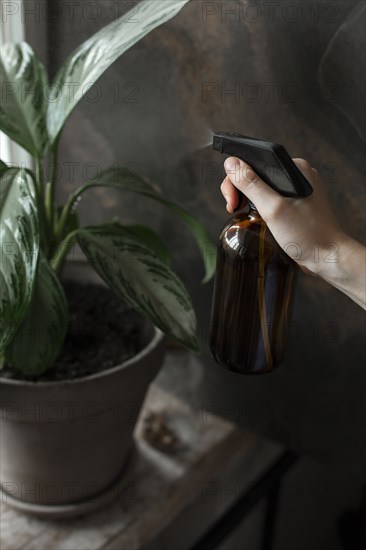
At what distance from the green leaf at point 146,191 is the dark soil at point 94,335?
137 millimetres

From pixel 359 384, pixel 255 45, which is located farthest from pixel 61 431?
pixel 255 45

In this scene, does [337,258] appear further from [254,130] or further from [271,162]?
[254,130]

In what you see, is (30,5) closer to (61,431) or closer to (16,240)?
(16,240)

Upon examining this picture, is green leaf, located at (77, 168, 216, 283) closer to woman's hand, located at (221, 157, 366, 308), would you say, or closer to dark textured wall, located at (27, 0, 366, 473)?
dark textured wall, located at (27, 0, 366, 473)

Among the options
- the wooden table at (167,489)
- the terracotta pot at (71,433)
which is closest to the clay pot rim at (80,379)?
the terracotta pot at (71,433)

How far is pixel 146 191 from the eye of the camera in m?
0.85

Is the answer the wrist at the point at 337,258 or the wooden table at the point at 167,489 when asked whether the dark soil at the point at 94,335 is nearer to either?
the wooden table at the point at 167,489

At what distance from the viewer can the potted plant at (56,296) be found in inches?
27.4

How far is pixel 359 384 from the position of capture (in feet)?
3.13

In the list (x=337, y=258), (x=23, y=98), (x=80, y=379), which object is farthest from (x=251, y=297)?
(x=23, y=98)

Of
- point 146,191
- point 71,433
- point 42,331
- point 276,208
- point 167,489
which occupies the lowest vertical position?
point 167,489

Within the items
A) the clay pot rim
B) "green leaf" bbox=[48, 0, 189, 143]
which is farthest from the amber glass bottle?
"green leaf" bbox=[48, 0, 189, 143]

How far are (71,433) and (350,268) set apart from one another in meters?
0.42

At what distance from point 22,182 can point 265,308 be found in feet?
0.98
